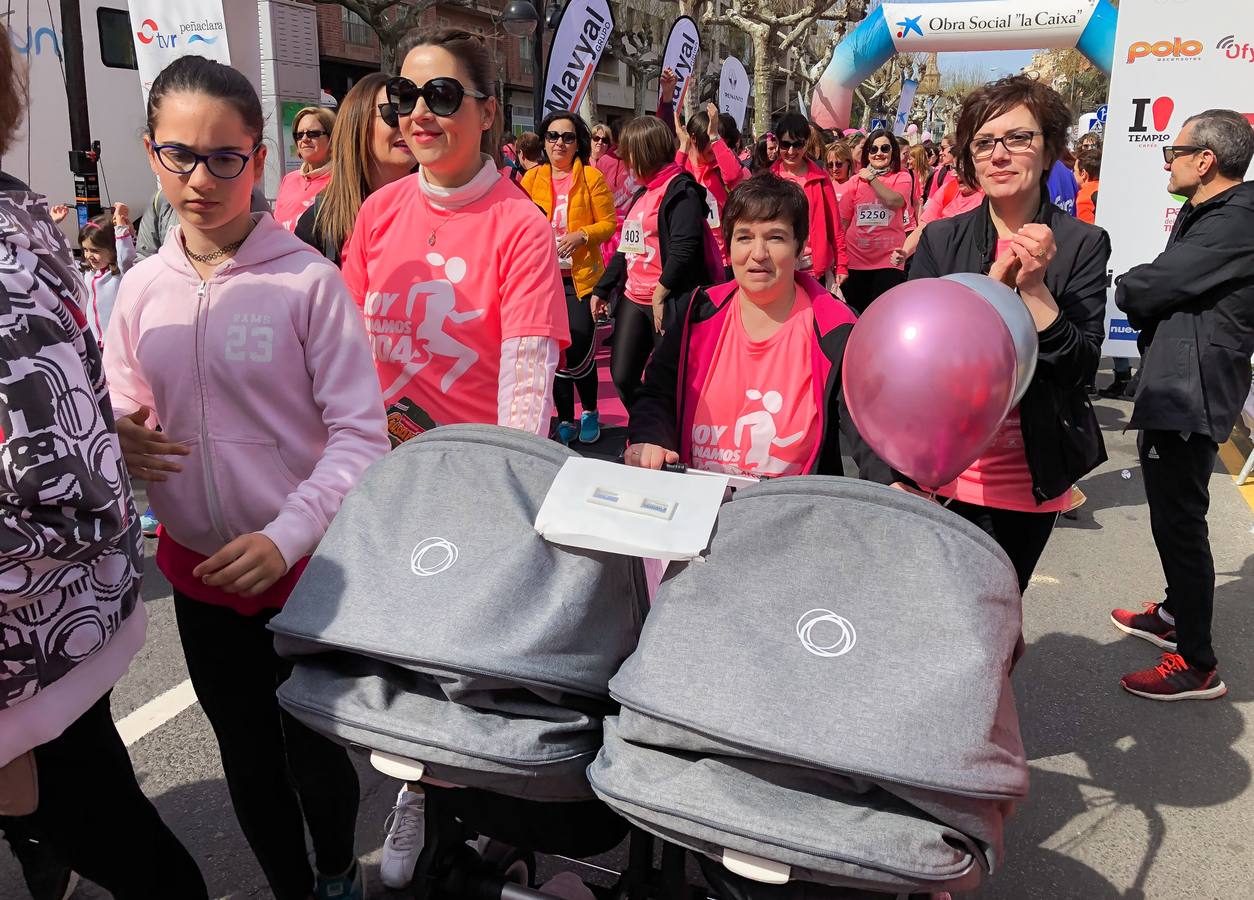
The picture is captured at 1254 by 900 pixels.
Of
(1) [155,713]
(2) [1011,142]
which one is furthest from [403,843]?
(2) [1011,142]

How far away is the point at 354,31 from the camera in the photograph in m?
33.1

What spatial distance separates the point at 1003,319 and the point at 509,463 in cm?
98

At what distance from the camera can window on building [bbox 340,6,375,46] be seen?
32.7 metres

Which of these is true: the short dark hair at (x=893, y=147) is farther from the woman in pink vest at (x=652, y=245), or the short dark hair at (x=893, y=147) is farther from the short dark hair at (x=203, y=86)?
the short dark hair at (x=203, y=86)

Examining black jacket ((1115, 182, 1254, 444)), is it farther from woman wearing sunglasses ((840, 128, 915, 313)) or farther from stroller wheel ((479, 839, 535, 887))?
woman wearing sunglasses ((840, 128, 915, 313))

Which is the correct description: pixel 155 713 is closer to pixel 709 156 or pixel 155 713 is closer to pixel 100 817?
pixel 100 817

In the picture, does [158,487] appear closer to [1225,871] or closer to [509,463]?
[509,463]

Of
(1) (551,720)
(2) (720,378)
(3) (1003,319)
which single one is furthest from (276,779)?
(3) (1003,319)

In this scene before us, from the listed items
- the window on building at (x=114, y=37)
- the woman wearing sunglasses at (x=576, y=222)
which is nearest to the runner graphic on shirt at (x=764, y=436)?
the woman wearing sunglasses at (x=576, y=222)

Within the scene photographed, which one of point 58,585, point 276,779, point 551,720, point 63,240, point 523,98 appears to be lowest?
point 276,779

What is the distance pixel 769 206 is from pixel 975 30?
11.7 metres

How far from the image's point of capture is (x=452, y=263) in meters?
2.37

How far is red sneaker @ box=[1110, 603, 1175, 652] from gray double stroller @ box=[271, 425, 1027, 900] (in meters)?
3.13

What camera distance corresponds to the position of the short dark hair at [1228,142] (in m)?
3.49
